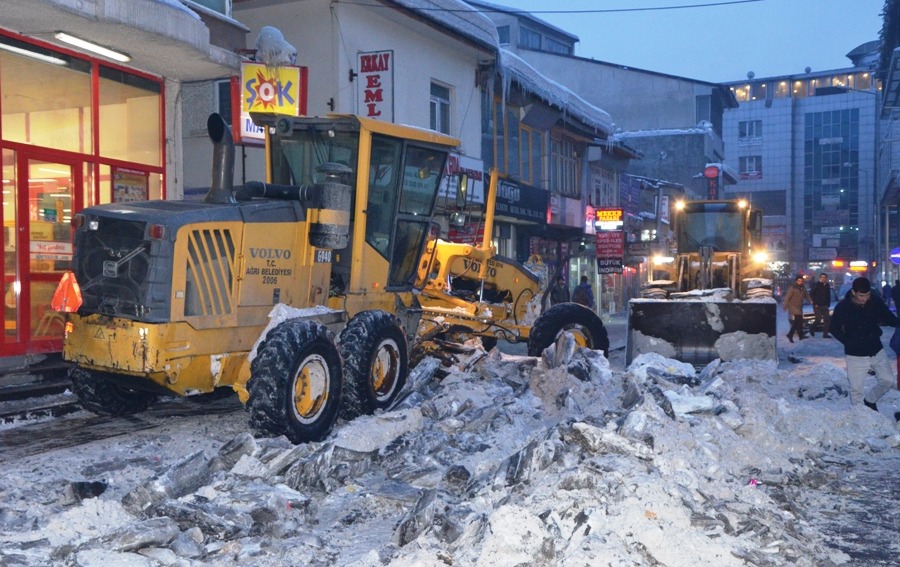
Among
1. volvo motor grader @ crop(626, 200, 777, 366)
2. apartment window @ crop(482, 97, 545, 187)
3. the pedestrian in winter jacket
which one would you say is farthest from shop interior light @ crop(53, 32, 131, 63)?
apartment window @ crop(482, 97, 545, 187)

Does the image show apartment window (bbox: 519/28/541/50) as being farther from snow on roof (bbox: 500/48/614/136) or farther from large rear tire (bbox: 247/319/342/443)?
large rear tire (bbox: 247/319/342/443)

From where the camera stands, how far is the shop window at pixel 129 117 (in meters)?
13.0

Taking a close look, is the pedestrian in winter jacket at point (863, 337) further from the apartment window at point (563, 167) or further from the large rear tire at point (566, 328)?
the apartment window at point (563, 167)

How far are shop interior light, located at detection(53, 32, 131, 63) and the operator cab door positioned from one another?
1.61 metres

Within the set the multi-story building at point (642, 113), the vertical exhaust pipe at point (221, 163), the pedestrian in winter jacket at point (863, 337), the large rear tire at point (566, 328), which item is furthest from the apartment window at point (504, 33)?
the vertical exhaust pipe at point (221, 163)

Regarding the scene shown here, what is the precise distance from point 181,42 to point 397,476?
8168 mm

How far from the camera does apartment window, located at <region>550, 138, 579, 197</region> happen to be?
28092mm

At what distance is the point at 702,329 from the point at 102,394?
8.64 meters

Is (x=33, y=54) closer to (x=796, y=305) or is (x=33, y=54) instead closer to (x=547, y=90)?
(x=547, y=90)

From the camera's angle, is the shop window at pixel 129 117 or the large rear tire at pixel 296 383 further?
the shop window at pixel 129 117

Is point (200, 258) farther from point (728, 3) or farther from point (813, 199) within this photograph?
point (813, 199)

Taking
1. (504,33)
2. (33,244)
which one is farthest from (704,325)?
(504,33)

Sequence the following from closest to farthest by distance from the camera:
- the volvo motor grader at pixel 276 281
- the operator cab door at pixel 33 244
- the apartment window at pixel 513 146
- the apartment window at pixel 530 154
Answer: the volvo motor grader at pixel 276 281 < the operator cab door at pixel 33 244 < the apartment window at pixel 513 146 < the apartment window at pixel 530 154

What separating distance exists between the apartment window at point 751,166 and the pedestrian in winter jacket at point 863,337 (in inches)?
2983
